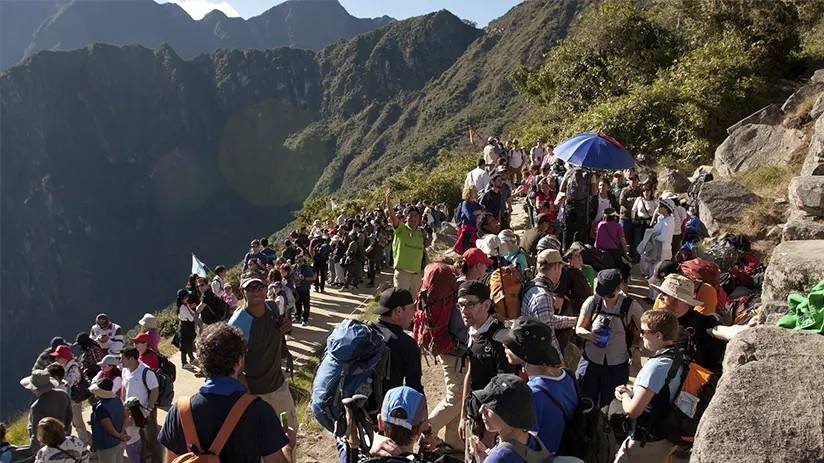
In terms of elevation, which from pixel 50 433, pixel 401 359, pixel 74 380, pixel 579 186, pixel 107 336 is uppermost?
pixel 579 186

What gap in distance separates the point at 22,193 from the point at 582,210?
465ft

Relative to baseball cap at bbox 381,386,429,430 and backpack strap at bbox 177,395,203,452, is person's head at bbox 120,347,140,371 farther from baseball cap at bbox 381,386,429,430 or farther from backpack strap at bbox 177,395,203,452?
baseball cap at bbox 381,386,429,430

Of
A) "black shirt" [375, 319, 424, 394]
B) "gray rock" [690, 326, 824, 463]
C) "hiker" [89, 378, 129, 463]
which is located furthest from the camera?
"hiker" [89, 378, 129, 463]

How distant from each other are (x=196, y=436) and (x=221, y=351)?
1.16 ft

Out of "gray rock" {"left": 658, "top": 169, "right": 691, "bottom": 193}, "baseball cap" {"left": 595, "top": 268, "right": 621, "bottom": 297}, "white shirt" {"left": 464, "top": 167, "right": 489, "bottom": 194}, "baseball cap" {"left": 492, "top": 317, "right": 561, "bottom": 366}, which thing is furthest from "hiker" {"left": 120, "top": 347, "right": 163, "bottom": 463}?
"gray rock" {"left": 658, "top": 169, "right": 691, "bottom": 193}

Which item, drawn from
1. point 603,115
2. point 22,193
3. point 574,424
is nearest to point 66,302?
point 22,193

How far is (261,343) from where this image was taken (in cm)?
405

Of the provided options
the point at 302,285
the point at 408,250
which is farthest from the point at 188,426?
the point at 302,285

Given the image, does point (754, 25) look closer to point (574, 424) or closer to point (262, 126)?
point (574, 424)

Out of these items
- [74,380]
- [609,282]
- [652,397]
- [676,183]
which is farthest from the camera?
[676,183]

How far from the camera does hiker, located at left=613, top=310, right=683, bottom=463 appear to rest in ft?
9.22

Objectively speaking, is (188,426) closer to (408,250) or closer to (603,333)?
(603,333)

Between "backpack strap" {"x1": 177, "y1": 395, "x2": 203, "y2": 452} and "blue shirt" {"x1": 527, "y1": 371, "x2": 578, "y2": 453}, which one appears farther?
"blue shirt" {"x1": 527, "y1": 371, "x2": 578, "y2": 453}

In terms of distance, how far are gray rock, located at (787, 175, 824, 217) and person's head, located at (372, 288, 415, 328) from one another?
531cm
